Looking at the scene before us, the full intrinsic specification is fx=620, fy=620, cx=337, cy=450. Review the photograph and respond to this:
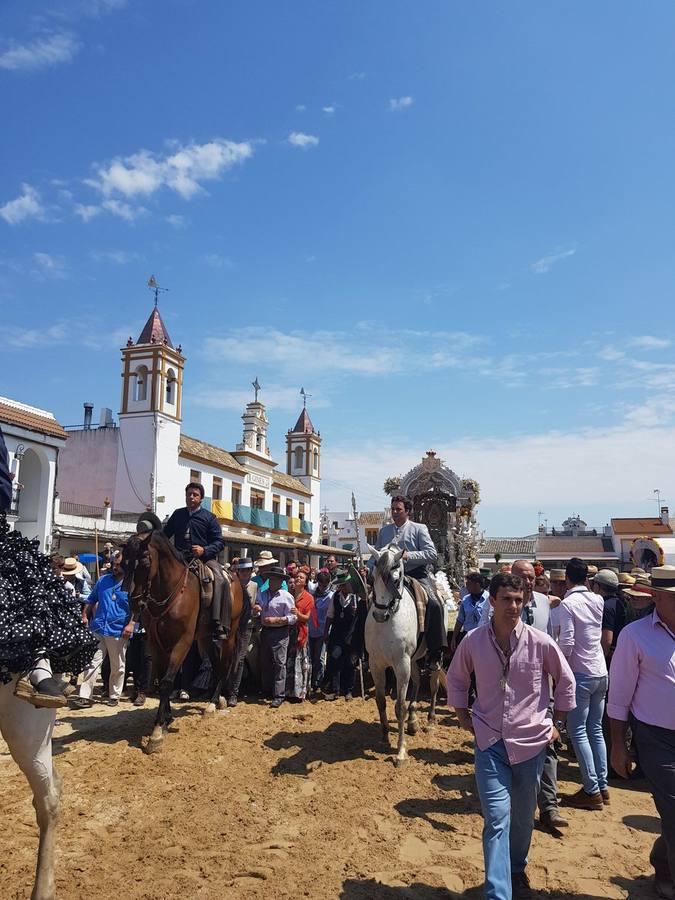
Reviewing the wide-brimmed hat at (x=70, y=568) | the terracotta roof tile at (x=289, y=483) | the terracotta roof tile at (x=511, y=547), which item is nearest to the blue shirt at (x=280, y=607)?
the wide-brimmed hat at (x=70, y=568)

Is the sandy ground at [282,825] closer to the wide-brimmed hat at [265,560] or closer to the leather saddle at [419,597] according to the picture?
the leather saddle at [419,597]

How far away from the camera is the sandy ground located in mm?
3832

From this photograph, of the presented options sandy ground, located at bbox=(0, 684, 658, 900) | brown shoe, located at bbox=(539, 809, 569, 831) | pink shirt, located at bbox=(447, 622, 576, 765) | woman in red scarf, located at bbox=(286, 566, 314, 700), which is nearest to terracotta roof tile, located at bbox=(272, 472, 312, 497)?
woman in red scarf, located at bbox=(286, 566, 314, 700)

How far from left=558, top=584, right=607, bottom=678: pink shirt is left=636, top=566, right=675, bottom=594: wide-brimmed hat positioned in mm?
1961

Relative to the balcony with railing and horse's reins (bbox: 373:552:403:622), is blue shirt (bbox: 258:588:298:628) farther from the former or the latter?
the balcony with railing

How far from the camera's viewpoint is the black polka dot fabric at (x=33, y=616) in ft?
9.96

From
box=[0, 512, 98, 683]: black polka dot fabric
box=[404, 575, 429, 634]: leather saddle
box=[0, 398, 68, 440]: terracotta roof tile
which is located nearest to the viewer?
box=[0, 512, 98, 683]: black polka dot fabric

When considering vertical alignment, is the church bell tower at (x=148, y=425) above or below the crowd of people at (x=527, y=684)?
above

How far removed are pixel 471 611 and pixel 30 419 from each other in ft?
60.5

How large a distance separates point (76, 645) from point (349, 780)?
11.3 ft

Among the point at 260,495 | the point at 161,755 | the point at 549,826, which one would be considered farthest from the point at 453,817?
the point at 260,495

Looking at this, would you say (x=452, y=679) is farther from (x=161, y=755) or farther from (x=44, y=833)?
(x=161, y=755)

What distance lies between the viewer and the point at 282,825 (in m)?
4.68

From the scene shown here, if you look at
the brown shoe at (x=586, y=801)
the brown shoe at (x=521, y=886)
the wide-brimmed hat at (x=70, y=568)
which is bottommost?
the brown shoe at (x=586, y=801)
